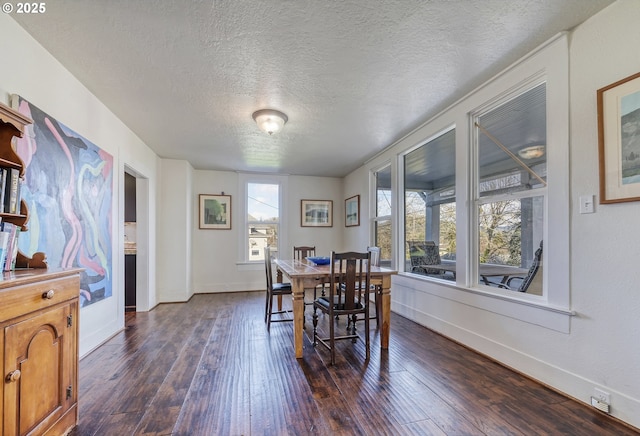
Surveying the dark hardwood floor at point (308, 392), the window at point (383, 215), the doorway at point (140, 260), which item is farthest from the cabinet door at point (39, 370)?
the window at point (383, 215)

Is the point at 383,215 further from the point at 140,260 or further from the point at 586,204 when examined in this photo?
the point at 140,260

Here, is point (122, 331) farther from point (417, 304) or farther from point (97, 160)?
point (417, 304)

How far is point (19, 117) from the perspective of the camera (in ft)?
4.93

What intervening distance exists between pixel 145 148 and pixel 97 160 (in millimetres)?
1423

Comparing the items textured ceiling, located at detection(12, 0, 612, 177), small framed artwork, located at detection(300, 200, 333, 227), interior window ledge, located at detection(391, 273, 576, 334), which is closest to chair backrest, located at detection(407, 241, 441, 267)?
interior window ledge, located at detection(391, 273, 576, 334)

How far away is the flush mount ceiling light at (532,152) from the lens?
2.28m

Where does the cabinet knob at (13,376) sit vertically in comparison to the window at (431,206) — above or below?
below

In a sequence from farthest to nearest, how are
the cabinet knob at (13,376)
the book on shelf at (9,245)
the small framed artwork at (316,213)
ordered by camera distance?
the small framed artwork at (316,213) → the book on shelf at (9,245) → the cabinet knob at (13,376)

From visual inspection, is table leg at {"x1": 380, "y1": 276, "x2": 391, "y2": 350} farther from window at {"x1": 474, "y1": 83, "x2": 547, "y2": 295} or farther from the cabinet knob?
the cabinet knob

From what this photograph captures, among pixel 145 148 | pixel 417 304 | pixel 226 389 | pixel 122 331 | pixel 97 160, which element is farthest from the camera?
pixel 145 148

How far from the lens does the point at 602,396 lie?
1747mm

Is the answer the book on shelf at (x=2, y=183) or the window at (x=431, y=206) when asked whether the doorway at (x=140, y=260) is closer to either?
the book on shelf at (x=2, y=183)

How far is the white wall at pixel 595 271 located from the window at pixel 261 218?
4637 mm

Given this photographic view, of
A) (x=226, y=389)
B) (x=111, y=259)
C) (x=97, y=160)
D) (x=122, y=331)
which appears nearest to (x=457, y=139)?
(x=226, y=389)
